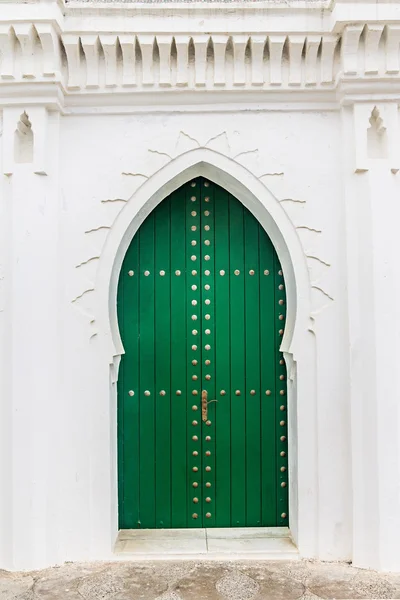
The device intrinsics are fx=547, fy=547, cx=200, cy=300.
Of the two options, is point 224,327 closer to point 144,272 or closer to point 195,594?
point 144,272

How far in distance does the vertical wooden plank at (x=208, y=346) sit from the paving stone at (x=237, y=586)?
61cm

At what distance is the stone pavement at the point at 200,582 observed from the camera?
3.12m

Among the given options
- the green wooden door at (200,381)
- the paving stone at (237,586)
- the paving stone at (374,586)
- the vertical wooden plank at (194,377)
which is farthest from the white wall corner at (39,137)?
the paving stone at (374,586)

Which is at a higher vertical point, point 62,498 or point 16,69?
point 16,69

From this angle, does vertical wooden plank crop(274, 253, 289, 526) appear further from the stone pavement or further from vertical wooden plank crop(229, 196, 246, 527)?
the stone pavement

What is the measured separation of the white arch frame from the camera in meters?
3.61

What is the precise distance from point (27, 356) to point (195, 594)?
5.71ft

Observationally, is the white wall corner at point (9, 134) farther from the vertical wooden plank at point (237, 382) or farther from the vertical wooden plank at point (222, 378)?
the vertical wooden plank at point (237, 382)

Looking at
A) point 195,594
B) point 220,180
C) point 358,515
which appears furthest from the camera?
point 220,180

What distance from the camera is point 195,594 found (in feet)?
10.3

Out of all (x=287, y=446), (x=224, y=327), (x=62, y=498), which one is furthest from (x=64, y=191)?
(x=287, y=446)

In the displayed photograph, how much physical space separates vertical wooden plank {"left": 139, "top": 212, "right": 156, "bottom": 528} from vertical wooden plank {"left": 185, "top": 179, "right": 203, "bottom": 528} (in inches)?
10.2

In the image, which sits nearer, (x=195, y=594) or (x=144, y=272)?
(x=195, y=594)

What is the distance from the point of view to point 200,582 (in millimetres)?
3266
